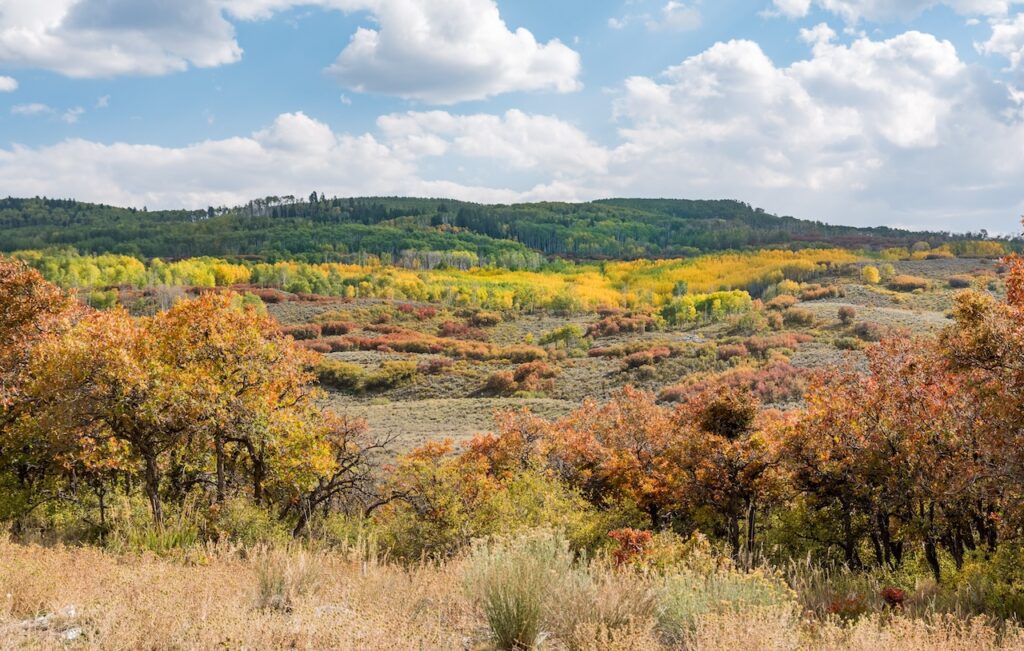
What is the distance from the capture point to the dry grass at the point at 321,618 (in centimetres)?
483

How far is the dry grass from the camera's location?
4.83m

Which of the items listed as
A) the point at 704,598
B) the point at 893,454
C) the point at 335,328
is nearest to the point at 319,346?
the point at 335,328

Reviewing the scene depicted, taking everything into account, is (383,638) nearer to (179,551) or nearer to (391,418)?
(179,551)

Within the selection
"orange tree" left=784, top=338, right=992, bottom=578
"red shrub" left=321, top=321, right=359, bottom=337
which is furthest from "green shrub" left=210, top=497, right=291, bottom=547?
"red shrub" left=321, top=321, right=359, bottom=337

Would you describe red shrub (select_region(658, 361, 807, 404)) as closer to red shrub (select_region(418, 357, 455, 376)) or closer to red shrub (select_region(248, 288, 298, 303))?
red shrub (select_region(418, 357, 455, 376))

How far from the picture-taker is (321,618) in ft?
17.3

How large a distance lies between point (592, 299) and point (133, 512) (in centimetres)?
14024

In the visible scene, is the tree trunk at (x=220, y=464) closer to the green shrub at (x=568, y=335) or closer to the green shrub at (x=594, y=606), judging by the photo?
the green shrub at (x=594, y=606)

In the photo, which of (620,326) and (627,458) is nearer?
(627,458)

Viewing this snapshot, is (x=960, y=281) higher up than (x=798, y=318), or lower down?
higher up

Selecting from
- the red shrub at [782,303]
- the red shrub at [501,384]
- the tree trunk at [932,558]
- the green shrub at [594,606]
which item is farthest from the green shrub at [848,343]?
the green shrub at [594,606]

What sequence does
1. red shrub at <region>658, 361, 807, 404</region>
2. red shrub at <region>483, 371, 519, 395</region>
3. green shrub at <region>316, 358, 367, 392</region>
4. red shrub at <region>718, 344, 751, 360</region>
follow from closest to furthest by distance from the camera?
1. red shrub at <region>658, 361, 807, 404</region>
2. red shrub at <region>483, 371, 519, 395</region>
3. red shrub at <region>718, 344, 751, 360</region>
4. green shrub at <region>316, 358, 367, 392</region>

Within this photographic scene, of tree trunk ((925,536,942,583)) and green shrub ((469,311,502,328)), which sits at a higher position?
tree trunk ((925,536,942,583))

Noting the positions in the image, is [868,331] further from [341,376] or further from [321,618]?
[321,618]
